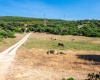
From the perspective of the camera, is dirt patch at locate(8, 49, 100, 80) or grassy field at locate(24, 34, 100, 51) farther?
grassy field at locate(24, 34, 100, 51)

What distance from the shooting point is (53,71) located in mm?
20875

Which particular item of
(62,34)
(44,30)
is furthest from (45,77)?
(44,30)

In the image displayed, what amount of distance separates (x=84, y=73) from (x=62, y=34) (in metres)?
58.8

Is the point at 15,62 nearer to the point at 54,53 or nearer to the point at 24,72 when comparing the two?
the point at 24,72

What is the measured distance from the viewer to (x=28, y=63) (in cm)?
2416

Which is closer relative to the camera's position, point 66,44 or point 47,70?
point 47,70

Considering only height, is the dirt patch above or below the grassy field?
above

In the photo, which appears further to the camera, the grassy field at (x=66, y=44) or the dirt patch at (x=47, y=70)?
the grassy field at (x=66, y=44)

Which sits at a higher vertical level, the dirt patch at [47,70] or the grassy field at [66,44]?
the dirt patch at [47,70]

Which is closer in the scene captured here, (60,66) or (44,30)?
(60,66)

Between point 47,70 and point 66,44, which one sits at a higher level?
point 47,70

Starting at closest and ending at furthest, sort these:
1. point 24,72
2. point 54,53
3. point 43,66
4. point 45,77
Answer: point 45,77 < point 24,72 < point 43,66 < point 54,53

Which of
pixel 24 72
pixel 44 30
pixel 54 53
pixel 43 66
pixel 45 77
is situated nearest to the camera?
pixel 45 77

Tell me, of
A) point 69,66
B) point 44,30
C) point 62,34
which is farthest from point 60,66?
point 44,30
